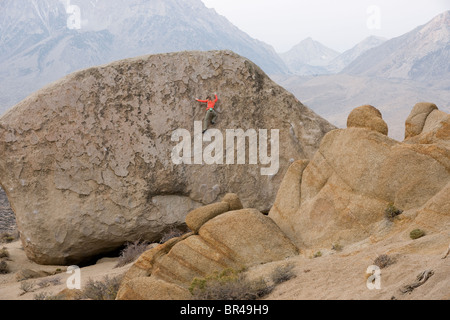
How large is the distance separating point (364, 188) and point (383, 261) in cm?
273

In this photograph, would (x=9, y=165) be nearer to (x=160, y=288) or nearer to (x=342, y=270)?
(x=160, y=288)

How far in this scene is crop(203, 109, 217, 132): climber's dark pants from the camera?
44.7 ft

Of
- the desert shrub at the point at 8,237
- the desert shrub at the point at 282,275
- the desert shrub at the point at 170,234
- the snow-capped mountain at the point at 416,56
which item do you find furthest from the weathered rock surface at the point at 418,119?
the snow-capped mountain at the point at 416,56

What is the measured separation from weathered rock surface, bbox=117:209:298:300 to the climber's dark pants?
4.51 meters

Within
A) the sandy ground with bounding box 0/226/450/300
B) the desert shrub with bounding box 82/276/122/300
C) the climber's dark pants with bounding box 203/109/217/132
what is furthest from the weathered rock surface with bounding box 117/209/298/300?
the climber's dark pants with bounding box 203/109/217/132

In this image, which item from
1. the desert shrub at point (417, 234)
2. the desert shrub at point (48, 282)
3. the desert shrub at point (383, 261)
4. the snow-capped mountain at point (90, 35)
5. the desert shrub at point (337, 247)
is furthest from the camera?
the snow-capped mountain at point (90, 35)

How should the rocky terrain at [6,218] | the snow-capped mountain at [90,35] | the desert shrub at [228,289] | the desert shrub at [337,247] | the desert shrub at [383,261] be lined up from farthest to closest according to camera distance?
the snow-capped mountain at [90,35] < the rocky terrain at [6,218] < the desert shrub at [337,247] < the desert shrub at [228,289] < the desert shrub at [383,261]

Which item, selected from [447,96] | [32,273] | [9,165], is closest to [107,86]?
[9,165]

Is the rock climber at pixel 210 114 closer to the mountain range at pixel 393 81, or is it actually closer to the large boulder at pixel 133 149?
the large boulder at pixel 133 149

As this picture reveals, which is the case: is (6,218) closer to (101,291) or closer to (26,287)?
(26,287)

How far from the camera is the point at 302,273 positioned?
781 centimetres

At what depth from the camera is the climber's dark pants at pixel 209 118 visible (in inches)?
536

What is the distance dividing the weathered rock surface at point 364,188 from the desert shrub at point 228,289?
2339 mm

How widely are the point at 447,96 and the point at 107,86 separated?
99833mm
